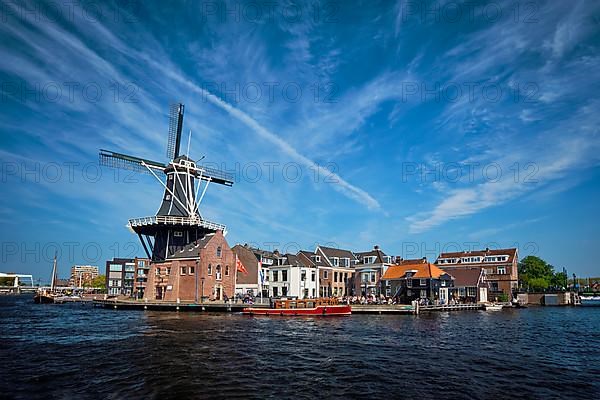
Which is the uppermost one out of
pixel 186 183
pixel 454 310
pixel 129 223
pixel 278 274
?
pixel 186 183

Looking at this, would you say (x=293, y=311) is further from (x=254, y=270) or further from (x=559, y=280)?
(x=559, y=280)

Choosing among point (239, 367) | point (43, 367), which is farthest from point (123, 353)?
point (239, 367)

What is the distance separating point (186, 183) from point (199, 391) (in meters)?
59.3

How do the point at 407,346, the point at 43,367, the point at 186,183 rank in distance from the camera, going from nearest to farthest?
1. the point at 43,367
2. the point at 407,346
3. the point at 186,183

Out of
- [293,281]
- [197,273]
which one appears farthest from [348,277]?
[197,273]

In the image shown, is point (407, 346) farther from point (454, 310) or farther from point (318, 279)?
point (318, 279)

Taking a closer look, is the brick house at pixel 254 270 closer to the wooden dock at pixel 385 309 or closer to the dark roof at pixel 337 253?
the dark roof at pixel 337 253

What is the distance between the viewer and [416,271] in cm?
7144

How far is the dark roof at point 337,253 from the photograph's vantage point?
81.7m

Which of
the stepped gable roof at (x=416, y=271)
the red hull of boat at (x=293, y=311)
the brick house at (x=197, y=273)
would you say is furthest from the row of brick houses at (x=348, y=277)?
the red hull of boat at (x=293, y=311)

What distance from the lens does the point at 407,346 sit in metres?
30.4

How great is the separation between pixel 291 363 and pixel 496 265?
273 ft

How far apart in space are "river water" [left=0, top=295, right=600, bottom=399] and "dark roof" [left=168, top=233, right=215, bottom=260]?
2581 cm

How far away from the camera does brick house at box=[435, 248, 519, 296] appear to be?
9275 cm
